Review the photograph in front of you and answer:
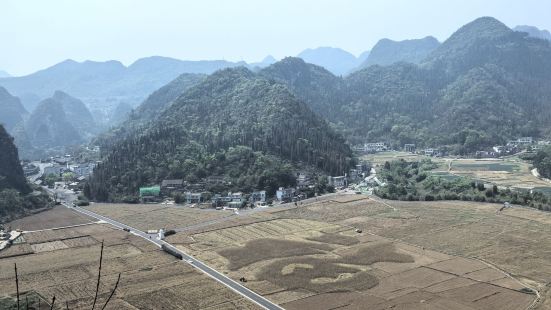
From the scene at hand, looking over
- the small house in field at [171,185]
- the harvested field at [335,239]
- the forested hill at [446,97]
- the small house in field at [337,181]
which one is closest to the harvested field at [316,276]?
the harvested field at [335,239]

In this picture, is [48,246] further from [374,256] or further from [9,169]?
[9,169]

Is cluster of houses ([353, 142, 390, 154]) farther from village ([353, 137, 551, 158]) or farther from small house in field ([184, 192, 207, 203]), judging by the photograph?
small house in field ([184, 192, 207, 203])

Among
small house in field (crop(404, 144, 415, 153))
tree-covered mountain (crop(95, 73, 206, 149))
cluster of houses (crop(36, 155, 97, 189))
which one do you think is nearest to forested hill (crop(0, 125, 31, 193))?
cluster of houses (crop(36, 155, 97, 189))

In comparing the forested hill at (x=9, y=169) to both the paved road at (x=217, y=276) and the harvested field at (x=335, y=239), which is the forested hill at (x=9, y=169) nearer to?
the paved road at (x=217, y=276)

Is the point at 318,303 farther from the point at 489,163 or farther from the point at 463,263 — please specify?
A: the point at 489,163

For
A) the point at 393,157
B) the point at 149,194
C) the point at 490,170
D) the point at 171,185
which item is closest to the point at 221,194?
the point at 171,185

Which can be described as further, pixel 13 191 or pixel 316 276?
pixel 13 191
